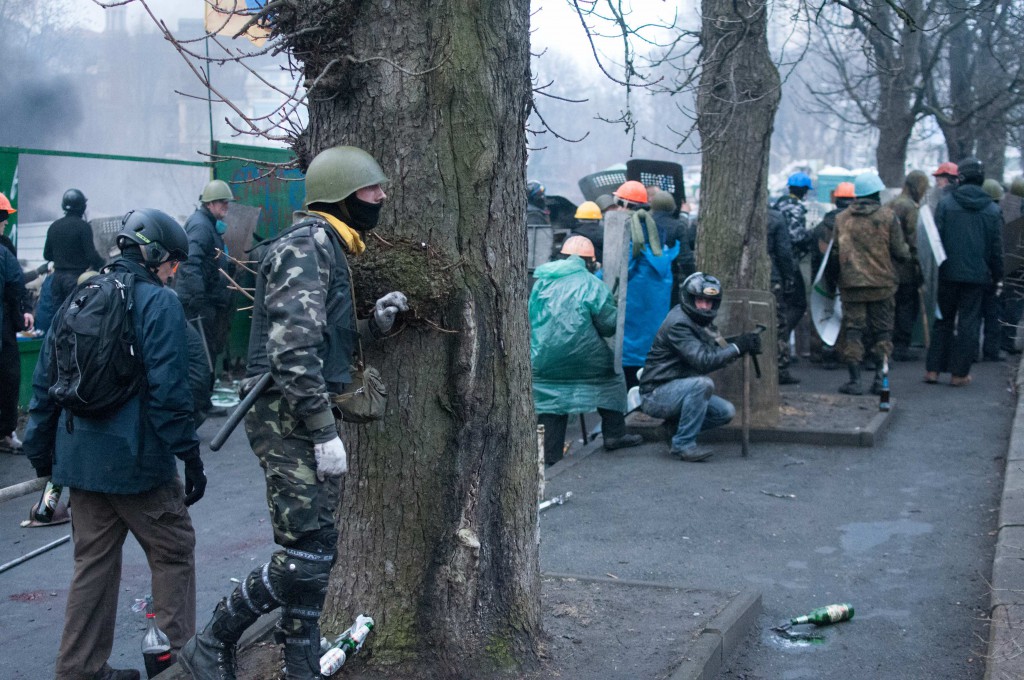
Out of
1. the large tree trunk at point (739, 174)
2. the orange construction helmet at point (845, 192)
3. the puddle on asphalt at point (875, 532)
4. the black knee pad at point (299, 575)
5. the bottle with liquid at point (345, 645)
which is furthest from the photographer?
the orange construction helmet at point (845, 192)

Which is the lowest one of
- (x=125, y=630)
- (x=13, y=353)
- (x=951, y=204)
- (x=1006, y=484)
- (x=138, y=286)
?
(x=125, y=630)

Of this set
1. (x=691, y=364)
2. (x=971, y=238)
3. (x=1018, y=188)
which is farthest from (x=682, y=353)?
(x=1018, y=188)

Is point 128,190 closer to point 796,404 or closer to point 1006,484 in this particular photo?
point 796,404

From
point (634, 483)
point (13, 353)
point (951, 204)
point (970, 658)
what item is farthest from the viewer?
point (951, 204)

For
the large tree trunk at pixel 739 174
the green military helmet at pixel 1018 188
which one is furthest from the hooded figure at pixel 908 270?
the large tree trunk at pixel 739 174

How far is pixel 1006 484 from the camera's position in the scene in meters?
6.89

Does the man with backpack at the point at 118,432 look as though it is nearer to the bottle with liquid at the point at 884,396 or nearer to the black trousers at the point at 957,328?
the bottle with liquid at the point at 884,396

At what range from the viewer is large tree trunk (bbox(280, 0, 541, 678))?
13.1 feet

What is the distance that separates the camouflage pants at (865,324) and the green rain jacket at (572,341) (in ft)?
10.4

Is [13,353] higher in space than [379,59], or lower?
lower

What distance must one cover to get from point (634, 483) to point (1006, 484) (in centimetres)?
235

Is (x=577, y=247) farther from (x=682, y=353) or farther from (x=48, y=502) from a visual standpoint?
(x=48, y=502)

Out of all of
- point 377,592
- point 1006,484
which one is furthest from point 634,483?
point 377,592

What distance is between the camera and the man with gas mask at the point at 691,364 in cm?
802
